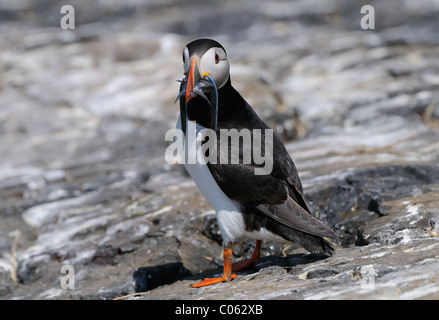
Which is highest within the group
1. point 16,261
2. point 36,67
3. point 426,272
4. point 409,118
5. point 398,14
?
point 398,14

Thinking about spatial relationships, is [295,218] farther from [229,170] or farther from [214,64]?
[214,64]

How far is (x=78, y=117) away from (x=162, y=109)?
161 cm

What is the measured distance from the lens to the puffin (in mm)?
4637

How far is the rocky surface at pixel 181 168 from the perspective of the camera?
16.2 feet

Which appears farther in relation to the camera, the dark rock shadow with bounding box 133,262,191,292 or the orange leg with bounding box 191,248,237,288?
the dark rock shadow with bounding box 133,262,191,292

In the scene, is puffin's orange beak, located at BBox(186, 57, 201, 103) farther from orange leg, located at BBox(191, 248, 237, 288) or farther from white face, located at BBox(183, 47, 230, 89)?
orange leg, located at BBox(191, 248, 237, 288)

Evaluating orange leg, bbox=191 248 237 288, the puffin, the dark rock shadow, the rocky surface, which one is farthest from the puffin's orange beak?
the dark rock shadow

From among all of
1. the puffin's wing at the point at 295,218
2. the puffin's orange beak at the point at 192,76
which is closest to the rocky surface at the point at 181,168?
the puffin's wing at the point at 295,218

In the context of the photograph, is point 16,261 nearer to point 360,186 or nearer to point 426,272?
point 360,186

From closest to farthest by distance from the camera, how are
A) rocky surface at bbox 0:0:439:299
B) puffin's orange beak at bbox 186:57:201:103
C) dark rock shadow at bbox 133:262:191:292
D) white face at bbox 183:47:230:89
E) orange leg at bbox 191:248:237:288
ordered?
puffin's orange beak at bbox 186:57:201:103, white face at bbox 183:47:230:89, orange leg at bbox 191:248:237:288, rocky surface at bbox 0:0:439:299, dark rock shadow at bbox 133:262:191:292

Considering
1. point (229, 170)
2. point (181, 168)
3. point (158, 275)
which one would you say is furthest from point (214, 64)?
point (181, 168)

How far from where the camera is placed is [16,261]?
21.3ft

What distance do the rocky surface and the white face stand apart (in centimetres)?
155
